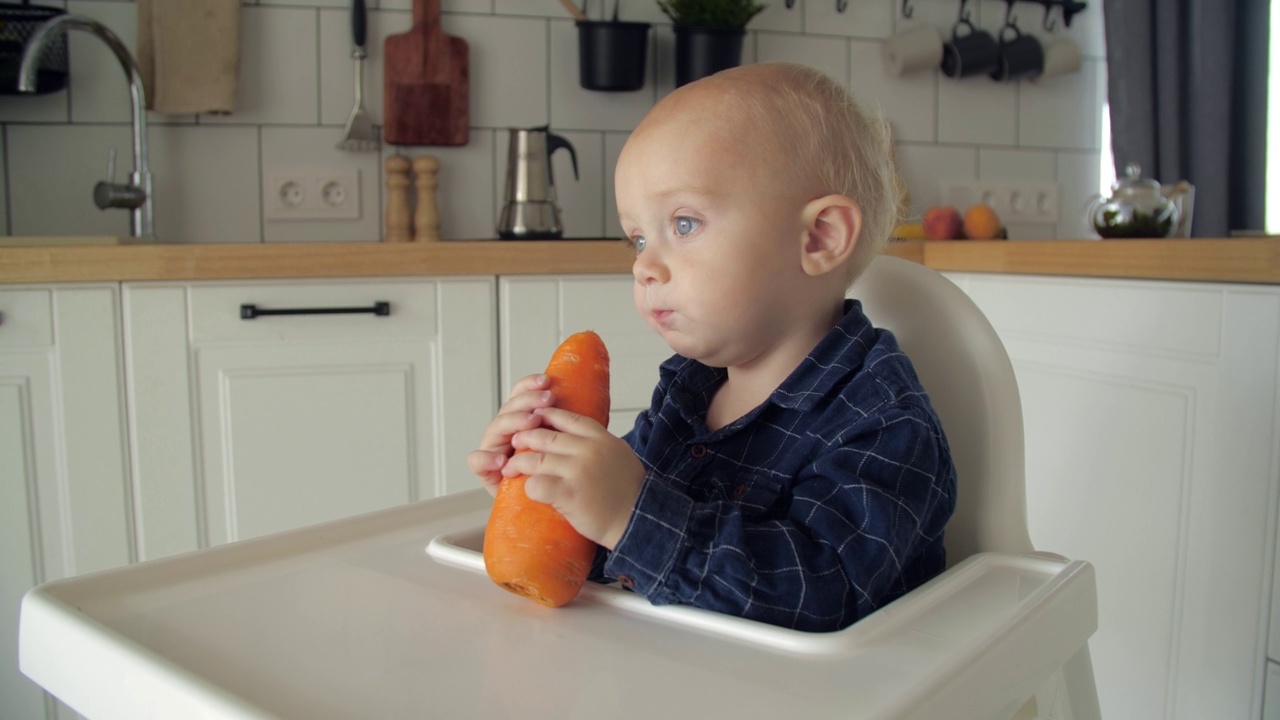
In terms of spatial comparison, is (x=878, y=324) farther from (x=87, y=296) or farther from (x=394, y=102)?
(x=394, y=102)

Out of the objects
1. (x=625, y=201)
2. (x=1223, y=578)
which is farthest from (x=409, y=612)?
(x=1223, y=578)

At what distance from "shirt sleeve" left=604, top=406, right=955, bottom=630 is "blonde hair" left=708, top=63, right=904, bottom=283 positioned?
183 millimetres

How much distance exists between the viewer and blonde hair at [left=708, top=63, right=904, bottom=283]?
28.5 inches

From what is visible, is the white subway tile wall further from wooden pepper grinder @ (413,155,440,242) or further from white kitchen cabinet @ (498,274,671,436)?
white kitchen cabinet @ (498,274,671,436)

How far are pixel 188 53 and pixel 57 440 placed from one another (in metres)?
0.84

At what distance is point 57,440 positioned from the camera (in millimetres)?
1522

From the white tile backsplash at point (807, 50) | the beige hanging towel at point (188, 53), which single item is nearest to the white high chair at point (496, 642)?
the beige hanging towel at point (188, 53)

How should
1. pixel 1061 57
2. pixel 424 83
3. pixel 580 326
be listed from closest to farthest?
1. pixel 580 326
2. pixel 424 83
3. pixel 1061 57

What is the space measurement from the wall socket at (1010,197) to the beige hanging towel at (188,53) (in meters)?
1.63

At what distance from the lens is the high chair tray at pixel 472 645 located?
0.46 meters

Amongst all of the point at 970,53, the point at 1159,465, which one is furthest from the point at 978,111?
the point at 1159,465

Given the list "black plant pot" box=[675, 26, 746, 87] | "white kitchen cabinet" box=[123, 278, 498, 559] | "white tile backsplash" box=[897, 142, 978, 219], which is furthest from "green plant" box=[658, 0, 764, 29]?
"white kitchen cabinet" box=[123, 278, 498, 559]

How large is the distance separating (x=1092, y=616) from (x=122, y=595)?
0.58 m

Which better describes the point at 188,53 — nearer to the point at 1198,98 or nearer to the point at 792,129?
the point at 792,129
